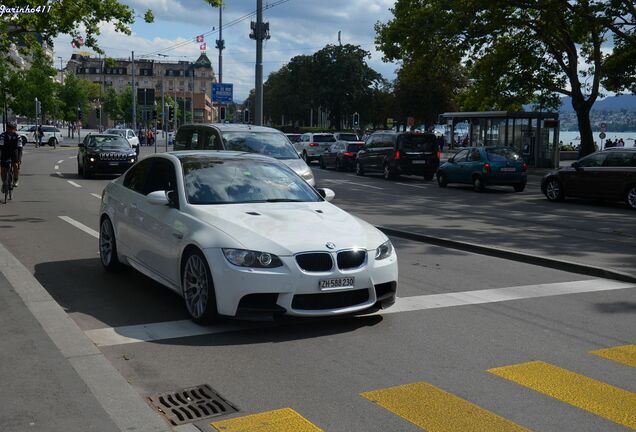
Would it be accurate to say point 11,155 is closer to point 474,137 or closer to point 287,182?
point 287,182

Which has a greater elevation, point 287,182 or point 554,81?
point 554,81

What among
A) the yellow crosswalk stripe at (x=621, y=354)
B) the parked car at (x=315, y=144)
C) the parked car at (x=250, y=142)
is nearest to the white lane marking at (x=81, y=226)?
the parked car at (x=250, y=142)

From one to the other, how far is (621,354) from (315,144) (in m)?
38.0

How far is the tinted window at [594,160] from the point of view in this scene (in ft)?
70.9

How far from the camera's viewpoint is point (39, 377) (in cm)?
505

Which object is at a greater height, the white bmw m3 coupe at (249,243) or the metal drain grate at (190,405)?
the white bmw m3 coupe at (249,243)

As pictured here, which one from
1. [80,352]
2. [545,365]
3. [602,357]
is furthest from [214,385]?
[602,357]

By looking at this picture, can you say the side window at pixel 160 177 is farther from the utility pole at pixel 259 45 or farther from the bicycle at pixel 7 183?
the utility pole at pixel 259 45

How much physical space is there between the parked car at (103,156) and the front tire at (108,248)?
58.2ft

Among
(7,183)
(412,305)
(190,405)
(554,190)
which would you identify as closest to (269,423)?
(190,405)

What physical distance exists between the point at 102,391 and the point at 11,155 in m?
14.3

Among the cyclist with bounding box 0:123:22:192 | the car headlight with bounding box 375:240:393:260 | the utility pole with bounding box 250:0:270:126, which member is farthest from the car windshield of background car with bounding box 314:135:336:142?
the car headlight with bounding box 375:240:393:260

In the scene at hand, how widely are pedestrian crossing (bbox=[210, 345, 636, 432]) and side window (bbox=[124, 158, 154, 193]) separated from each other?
4464 mm

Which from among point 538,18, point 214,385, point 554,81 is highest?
point 538,18
